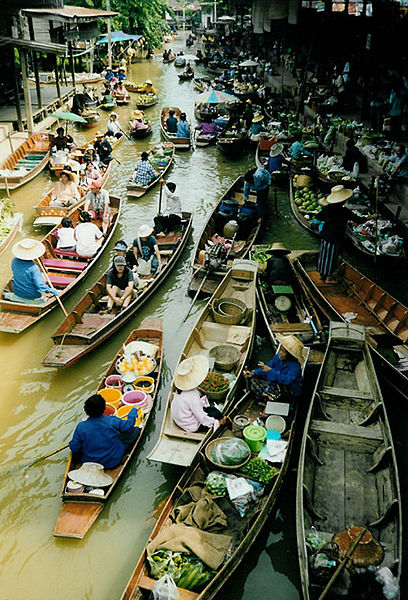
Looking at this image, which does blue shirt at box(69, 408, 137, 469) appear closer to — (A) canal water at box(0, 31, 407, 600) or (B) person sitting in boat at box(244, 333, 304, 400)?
(A) canal water at box(0, 31, 407, 600)

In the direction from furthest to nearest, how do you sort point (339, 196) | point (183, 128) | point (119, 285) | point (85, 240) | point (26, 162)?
1. point (183, 128)
2. point (26, 162)
3. point (85, 240)
4. point (339, 196)
5. point (119, 285)

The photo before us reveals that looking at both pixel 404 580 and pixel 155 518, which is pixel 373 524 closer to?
pixel 404 580

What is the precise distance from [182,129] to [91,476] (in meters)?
16.2

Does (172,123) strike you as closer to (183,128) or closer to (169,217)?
(183,128)

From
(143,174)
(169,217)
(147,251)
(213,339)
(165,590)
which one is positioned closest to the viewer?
(165,590)

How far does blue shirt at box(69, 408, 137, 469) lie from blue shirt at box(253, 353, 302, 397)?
2087 millimetres

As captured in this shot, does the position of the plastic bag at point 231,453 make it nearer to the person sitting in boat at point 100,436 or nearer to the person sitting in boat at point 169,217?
the person sitting in boat at point 100,436

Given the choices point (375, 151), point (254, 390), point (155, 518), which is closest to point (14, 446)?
point (155, 518)

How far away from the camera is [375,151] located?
14.3 metres

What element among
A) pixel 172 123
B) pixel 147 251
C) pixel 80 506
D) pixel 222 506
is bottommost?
pixel 80 506

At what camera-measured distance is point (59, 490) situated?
607cm

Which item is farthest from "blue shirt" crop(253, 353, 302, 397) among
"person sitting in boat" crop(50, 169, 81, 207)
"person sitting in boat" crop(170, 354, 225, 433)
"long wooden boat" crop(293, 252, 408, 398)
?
"person sitting in boat" crop(50, 169, 81, 207)

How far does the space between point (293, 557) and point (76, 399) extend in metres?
4.07

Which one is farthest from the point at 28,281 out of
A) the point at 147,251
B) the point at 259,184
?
the point at 259,184
